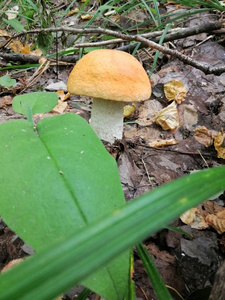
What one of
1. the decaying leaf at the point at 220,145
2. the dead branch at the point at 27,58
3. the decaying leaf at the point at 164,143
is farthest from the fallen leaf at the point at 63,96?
the decaying leaf at the point at 220,145

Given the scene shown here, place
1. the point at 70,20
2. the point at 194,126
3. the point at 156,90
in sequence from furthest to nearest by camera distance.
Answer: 1. the point at 70,20
2. the point at 156,90
3. the point at 194,126

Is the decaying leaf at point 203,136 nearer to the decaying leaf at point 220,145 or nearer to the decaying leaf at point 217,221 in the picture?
the decaying leaf at point 220,145

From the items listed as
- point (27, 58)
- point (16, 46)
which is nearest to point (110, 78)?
point (27, 58)

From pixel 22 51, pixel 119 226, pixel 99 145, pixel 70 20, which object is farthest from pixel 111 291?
pixel 70 20

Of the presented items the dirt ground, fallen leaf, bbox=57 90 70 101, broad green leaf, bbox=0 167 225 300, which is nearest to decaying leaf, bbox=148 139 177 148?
the dirt ground

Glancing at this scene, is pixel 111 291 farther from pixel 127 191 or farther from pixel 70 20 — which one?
pixel 70 20

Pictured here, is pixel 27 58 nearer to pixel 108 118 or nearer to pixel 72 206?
pixel 108 118
